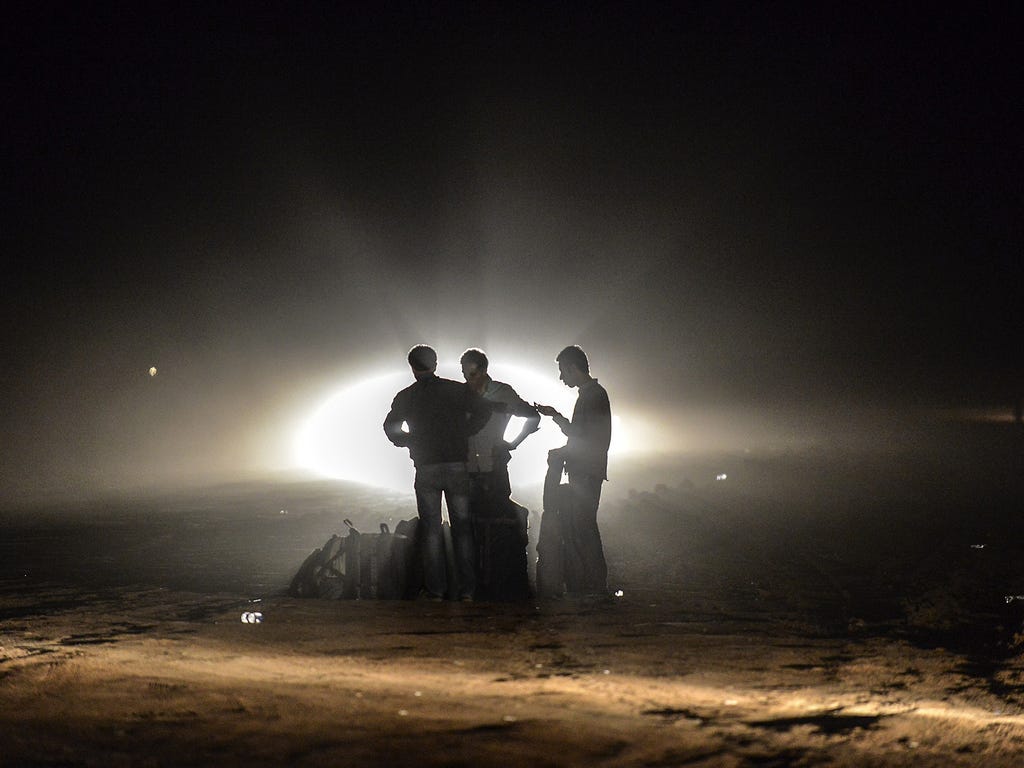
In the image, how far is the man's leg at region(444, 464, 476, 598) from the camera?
26.6 feet

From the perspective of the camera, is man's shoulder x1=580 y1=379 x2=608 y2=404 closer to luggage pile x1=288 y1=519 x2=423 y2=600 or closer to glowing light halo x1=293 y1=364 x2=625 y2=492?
luggage pile x1=288 y1=519 x2=423 y2=600

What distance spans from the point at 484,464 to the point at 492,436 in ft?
0.77

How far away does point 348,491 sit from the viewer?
21359 mm

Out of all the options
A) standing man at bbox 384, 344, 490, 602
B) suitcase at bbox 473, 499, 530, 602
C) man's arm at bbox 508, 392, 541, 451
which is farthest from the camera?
suitcase at bbox 473, 499, 530, 602

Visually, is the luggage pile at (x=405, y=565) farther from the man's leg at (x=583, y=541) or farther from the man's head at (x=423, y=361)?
the man's head at (x=423, y=361)

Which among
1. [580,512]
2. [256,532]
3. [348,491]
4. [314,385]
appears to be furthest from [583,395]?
[314,385]

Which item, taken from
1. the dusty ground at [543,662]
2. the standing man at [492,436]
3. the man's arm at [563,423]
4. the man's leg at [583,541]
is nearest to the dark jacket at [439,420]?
the standing man at [492,436]

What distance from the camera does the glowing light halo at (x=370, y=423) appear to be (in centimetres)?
A: 3881

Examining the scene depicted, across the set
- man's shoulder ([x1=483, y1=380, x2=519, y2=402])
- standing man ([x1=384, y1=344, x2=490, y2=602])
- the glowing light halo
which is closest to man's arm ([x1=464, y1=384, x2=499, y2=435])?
standing man ([x1=384, y1=344, x2=490, y2=602])

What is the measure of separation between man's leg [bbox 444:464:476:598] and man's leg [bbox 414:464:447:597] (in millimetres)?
106

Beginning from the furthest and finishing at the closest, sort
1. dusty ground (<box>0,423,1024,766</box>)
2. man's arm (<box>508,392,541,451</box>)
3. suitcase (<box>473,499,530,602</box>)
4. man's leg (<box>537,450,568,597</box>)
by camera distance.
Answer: man's leg (<box>537,450,568,597</box>), suitcase (<box>473,499,530,602</box>), man's arm (<box>508,392,541,451</box>), dusty ground (<box>0,423,1024,766</box>)

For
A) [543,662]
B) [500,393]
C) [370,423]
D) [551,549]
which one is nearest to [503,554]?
[551,549]

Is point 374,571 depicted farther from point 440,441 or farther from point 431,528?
point 440,441

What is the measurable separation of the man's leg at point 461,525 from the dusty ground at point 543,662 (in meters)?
0.42
